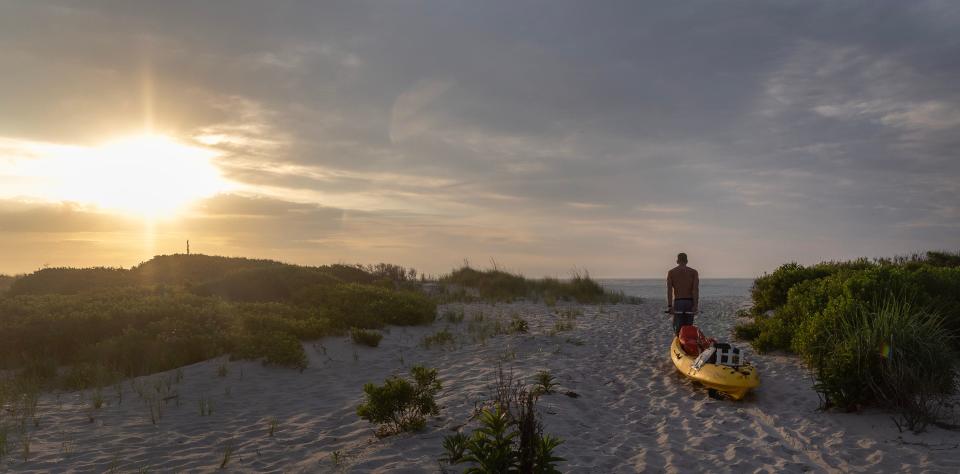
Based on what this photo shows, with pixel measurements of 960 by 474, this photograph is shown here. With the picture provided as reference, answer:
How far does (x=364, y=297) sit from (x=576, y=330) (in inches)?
251

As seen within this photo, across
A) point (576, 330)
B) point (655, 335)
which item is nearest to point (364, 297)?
point (576, 330)

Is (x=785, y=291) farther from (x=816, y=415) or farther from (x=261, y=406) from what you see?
(x=261, y=406)

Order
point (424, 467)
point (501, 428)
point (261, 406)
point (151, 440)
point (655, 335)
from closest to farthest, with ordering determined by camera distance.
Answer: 1. point (501, 428)
2. point (424, 467)
3. point (151, 440)
4. point (261, 406)
5. point (655, 335)

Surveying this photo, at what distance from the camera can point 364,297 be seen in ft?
57.2

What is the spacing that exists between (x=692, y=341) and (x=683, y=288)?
1.44 m

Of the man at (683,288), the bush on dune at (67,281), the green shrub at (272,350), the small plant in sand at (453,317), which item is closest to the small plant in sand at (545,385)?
the man at (683,288)

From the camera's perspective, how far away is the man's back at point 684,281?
1239cm

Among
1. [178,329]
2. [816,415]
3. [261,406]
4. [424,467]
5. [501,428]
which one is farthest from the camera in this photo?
[178,329]

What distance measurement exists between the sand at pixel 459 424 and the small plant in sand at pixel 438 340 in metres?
1.19

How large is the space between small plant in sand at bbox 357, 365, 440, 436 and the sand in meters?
0.21

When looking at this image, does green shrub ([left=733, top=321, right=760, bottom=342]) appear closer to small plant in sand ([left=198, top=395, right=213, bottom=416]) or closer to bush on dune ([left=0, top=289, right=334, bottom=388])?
bush on dune ([left=0, top=289, right=334, bottom=388])

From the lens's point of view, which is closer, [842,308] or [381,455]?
[381,455]

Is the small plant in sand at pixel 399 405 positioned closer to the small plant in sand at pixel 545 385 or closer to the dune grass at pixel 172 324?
the small plant in sand at pixel 545 385

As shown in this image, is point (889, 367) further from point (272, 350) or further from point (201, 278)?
point (201, 278)
